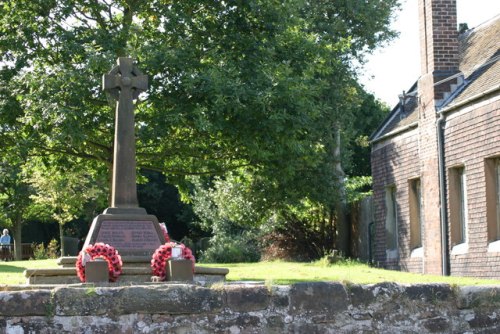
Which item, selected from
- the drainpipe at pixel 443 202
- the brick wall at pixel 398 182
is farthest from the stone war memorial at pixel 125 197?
the brick wall at pixel 398 182

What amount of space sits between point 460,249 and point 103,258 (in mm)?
10841

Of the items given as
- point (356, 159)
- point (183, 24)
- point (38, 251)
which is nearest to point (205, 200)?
point (38, 251)

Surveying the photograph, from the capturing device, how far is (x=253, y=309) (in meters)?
6.21

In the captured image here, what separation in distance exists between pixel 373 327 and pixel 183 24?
1742cm

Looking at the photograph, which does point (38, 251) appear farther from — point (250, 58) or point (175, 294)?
point (175, 294)

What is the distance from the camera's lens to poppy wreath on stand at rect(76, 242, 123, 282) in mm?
12508

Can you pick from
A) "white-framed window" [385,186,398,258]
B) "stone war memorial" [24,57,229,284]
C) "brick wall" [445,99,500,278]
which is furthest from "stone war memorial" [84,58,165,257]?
"white-framed window" [385,186,398,258]

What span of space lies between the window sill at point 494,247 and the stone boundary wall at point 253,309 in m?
13.2

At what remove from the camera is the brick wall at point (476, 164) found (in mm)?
19438

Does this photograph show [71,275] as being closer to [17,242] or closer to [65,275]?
[65,275]

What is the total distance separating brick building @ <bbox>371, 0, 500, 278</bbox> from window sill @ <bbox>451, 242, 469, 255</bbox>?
0.03 meters

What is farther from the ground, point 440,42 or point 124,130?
point 440,42

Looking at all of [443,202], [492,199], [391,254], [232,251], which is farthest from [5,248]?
[492,199]

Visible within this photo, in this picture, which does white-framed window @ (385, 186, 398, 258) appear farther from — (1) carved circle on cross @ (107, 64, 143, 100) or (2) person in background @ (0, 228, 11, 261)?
(2) person in background @ (0, 228, 11, 261)
